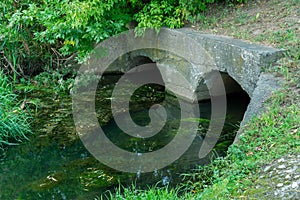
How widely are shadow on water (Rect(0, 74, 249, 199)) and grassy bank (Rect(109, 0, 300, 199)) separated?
381 millimetres

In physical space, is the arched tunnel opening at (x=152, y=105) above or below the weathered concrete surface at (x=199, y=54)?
below

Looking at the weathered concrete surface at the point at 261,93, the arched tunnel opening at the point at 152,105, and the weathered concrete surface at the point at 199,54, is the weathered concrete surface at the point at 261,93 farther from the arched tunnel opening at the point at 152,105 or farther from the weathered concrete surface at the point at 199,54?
the arched tunnel opening at the point at 152,105

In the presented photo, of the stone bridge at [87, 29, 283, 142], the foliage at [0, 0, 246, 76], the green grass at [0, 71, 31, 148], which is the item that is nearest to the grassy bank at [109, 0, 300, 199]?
the stone bridge at [87, 29, 283, 142]

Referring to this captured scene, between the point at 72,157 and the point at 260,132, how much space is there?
8.53ft

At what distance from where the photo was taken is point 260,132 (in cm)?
505

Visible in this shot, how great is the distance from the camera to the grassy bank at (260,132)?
4.33m

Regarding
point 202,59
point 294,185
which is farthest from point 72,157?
point 294,185

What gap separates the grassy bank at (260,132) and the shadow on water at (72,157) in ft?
1.25

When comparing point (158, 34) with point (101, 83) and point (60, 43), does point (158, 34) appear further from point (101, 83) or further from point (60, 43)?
point (60, 43)

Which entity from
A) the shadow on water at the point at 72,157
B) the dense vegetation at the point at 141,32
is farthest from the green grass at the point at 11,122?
the shadow on water at the point at 72,157

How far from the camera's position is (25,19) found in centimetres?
786

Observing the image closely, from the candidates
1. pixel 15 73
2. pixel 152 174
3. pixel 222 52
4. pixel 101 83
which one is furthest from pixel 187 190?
pixel 15 73

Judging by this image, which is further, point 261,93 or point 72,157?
point 72,157

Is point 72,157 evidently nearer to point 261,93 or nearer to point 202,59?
point 202,59
